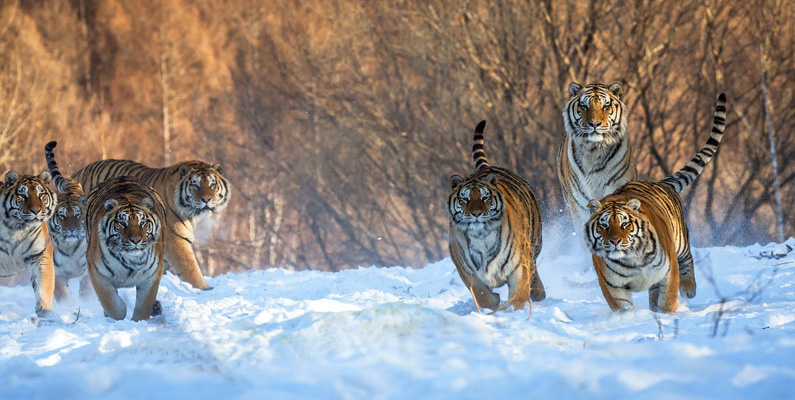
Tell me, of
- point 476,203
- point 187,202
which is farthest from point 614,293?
point 187,202

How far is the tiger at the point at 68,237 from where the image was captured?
6797mm

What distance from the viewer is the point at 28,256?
6453mm

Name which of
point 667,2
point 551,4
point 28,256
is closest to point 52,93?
point 551,4

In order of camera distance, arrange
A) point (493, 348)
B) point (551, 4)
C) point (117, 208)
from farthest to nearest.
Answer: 1. point (551, 4)
2. point (117, 208)
3. point (493, 348)

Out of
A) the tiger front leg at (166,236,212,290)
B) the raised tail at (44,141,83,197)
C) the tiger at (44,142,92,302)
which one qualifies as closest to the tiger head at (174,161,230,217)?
the tiger front leg at (166,236,212,290)

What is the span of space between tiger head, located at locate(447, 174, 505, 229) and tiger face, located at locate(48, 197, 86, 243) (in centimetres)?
294

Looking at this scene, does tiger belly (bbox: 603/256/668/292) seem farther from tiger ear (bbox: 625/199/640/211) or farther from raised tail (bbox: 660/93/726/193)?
raised tail (bbox: 660/93/726/193)

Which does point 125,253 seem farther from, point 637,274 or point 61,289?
point 637,274

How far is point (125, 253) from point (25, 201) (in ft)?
4.10

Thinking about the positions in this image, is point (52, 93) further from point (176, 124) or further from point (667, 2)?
point (667, 2)

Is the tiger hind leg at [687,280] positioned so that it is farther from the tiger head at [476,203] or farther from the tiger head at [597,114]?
the tiger head at [597,114]

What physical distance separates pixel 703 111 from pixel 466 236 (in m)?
10.6

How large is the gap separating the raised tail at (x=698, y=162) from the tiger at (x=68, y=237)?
4.03 meters

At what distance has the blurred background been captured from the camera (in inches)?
553
